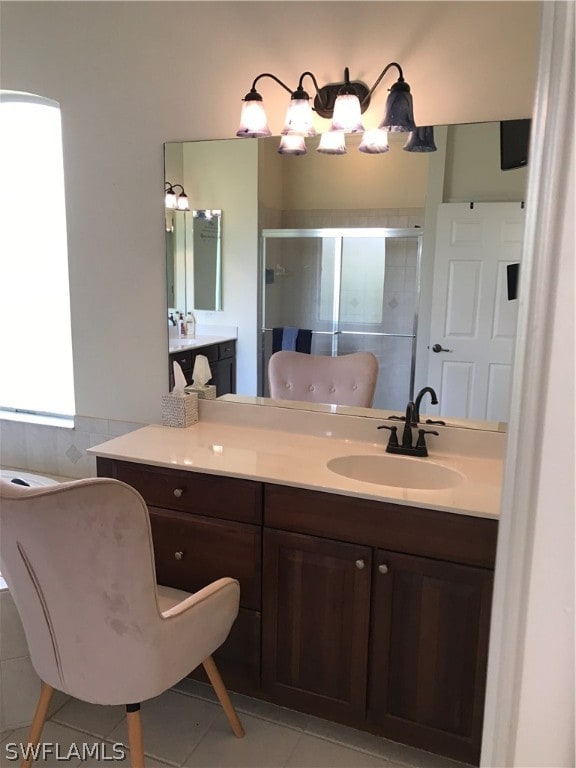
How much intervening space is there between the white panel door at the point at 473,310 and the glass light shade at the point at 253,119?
0.69 metres

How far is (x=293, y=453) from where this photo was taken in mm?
1967

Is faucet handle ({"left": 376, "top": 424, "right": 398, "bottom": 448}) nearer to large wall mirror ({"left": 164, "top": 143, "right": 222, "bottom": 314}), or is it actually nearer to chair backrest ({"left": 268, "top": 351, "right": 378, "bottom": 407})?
chair backrest ({"left": 268, "top": 351, "right": 378, "bottom": 407})

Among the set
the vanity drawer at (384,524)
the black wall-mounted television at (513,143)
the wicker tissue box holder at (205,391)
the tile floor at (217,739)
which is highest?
the black wall-mounted television at (513,143)

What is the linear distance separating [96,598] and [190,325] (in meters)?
1.23

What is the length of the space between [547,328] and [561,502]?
19 centimetres

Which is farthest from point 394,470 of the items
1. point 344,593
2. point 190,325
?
point 190,325

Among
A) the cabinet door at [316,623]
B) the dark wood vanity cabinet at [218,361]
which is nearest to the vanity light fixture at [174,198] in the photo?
the dark wood vanity cabinet at [218,361]

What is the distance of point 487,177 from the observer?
1865 mm

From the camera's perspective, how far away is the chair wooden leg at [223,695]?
5.80 feet

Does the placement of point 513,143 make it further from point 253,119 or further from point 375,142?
point 253,119

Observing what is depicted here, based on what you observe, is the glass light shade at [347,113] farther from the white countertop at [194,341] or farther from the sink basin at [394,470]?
the sink basin at [394,470]

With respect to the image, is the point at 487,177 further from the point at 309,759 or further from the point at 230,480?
the point at 309,759

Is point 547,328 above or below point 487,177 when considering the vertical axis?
below

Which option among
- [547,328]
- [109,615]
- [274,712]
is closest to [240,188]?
[109,615]
